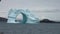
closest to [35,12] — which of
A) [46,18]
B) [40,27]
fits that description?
[46,18]

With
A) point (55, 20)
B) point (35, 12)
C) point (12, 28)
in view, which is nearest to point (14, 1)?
point (35, 12)

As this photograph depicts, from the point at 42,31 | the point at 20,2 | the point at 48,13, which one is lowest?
the point at 42,31

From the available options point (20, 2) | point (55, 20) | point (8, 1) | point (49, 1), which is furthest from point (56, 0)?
point (8, 1)

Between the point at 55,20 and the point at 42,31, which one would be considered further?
the point at 55,20

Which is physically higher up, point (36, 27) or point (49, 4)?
point (49, 4)

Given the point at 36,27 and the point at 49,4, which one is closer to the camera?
the point at 36,27

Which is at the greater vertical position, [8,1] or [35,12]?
[8,1]

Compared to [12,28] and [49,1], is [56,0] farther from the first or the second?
[12,28]

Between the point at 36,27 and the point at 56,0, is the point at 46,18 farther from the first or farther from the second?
the point at 36,27
